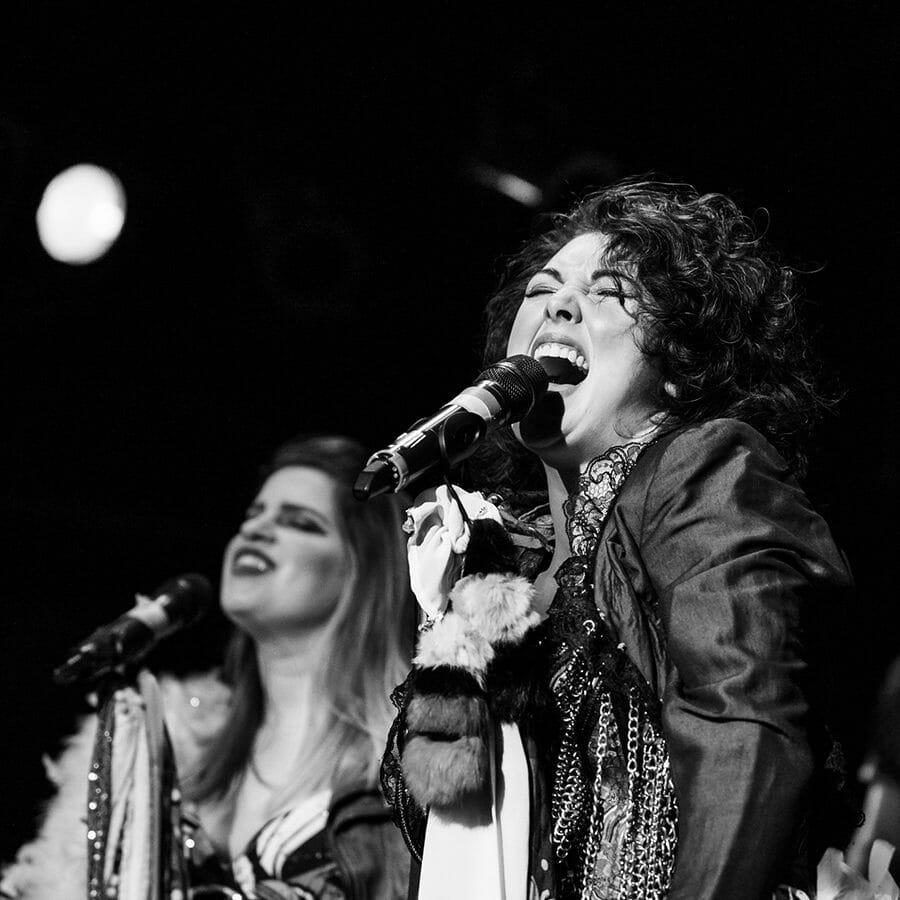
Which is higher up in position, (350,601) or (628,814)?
(350,601)

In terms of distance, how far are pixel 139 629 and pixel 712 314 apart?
157cm

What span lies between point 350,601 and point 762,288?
1481 millimetres

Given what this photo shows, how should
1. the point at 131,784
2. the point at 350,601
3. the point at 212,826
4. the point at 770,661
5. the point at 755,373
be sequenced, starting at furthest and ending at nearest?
the point at 350,601, the point at 212,826, the point at 131,784, the point at 755,373, the point at 770,661

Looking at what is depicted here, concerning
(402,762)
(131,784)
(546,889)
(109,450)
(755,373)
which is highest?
(109,450)

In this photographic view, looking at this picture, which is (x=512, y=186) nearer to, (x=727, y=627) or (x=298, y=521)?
(x=298, y=521)

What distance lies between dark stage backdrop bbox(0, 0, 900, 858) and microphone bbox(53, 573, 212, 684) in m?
0.07

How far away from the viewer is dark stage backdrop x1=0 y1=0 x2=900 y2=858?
2596mm

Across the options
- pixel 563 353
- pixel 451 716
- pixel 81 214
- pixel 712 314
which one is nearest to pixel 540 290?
pixel 563 353

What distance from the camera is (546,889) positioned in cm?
145

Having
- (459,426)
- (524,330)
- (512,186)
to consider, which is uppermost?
(512,186)

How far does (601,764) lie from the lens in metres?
1.48

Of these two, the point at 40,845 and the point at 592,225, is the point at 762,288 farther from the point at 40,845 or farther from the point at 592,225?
the point at 40,845

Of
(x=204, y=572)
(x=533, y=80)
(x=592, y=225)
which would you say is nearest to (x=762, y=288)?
(x=592, y=225)

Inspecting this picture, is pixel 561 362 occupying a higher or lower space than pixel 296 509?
lower
